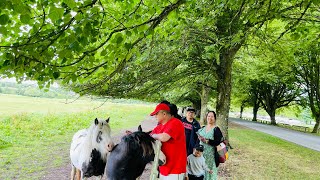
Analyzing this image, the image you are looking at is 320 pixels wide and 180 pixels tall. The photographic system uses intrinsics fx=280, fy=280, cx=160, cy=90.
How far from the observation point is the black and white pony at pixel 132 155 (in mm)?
3754

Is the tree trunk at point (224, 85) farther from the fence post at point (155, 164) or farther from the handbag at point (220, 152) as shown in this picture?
the fence post at point (155, 164)

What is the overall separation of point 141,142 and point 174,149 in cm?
52

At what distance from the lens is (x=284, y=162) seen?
489 inches

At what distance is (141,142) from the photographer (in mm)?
3754

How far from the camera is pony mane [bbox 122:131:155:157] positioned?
3.74 meters

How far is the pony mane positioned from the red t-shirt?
0.90ft

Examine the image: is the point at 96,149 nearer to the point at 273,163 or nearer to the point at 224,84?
the point at 224,84

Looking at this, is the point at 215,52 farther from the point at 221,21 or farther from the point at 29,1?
the point at 29,1

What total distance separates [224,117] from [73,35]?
1015cm

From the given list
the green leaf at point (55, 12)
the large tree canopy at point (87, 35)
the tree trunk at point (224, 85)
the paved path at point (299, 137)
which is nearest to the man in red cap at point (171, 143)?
the large tree canopy at point (87, 35)

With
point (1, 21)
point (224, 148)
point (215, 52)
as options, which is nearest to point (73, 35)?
point (1, 21)

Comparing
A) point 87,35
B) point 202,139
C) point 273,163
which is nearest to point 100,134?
point 202,139

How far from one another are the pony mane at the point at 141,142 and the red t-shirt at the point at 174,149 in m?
0.27

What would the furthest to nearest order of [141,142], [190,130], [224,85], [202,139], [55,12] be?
[224,85], [190,130], [202,139], [141,142], [55,12]
